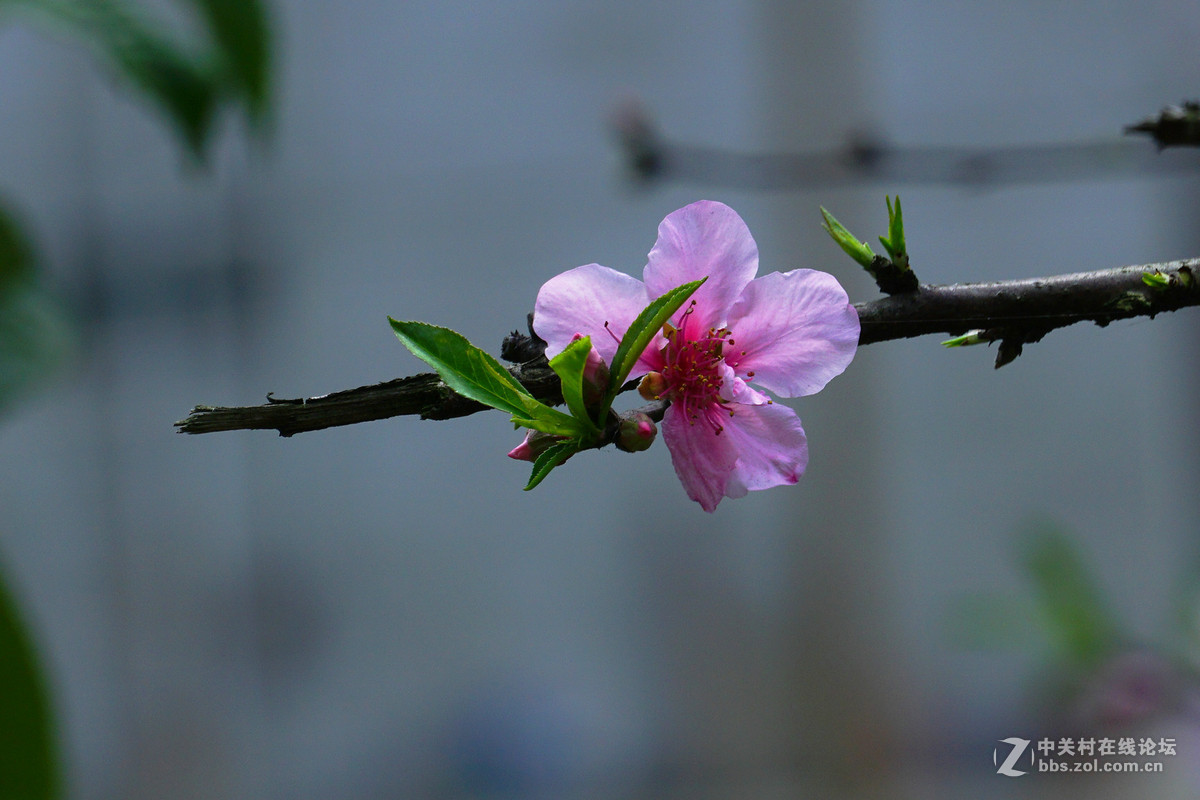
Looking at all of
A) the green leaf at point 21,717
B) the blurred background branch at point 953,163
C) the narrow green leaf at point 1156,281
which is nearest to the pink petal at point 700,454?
the narrow green leaf at point 1156,281

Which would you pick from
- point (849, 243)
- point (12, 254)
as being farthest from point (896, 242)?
point (12, 254)

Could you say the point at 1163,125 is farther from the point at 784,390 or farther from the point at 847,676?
the point at 847,676

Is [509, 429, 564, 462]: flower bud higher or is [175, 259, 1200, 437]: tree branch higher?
[175, 259, 1200, 437]: tree branch

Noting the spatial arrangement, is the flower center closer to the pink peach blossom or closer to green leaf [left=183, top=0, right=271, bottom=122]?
the pink peach blossom

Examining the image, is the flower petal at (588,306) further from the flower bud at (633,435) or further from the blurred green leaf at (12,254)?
the blurred green leaf at (12,254)

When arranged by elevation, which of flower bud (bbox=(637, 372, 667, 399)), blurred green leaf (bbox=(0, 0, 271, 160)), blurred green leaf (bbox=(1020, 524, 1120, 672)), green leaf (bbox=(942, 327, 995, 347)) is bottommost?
blurred green leaf (bbox=(1020, 524, 1120, 672))

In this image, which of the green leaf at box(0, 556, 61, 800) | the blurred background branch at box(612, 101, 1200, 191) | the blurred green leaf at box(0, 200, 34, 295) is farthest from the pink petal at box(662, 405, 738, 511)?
the blurred green leaf at box(0, 200, 34, 295)

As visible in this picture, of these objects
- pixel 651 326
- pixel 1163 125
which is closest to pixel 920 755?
pixel 1163 125
